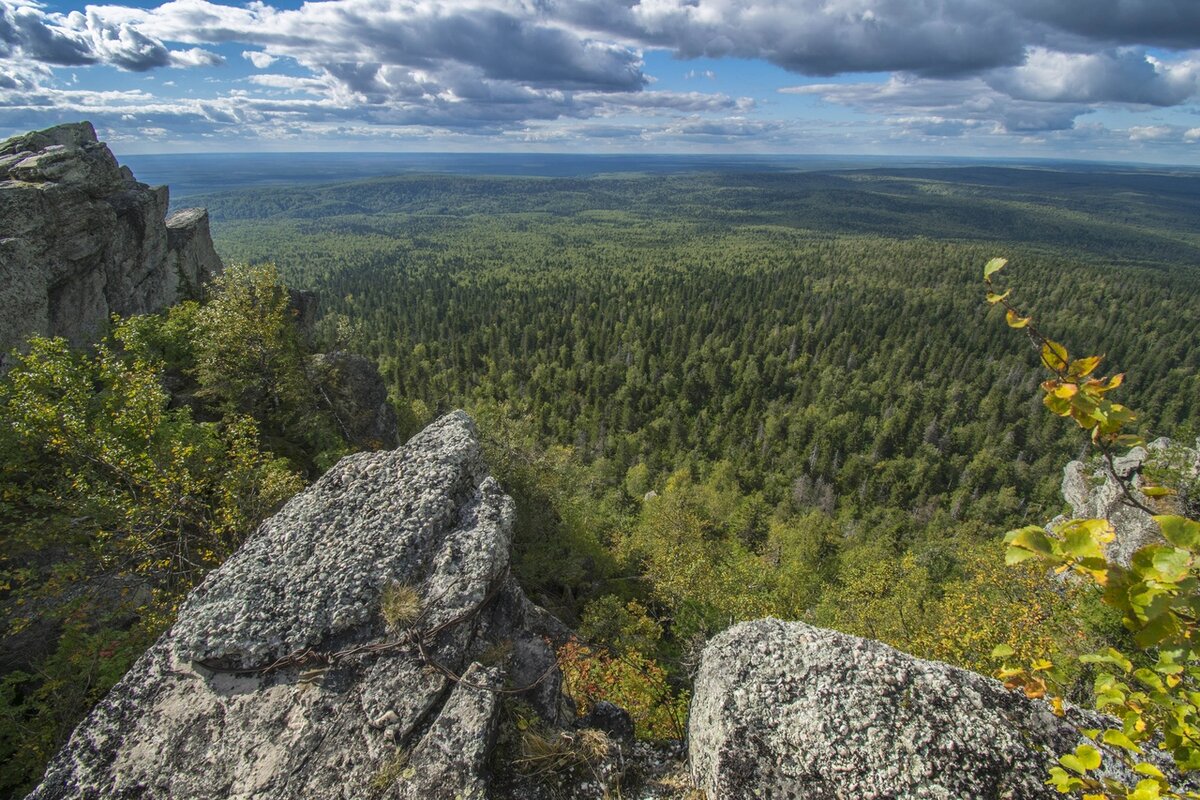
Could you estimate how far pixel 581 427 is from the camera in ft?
354

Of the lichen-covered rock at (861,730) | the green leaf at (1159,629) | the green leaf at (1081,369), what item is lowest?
the lichen-covered rock at (861,730)

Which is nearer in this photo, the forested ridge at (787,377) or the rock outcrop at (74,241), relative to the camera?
the rock outcrop at (74,241)

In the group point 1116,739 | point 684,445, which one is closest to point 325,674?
point 1116,739

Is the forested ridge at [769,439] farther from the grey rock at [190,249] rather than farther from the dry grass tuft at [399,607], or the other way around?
the grey rock at [190,249]

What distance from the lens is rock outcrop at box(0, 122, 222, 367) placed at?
27.3 metres

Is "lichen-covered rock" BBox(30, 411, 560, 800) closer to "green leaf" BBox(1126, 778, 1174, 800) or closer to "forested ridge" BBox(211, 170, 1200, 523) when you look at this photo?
"green leaf" BBox(1126, 778, 1174, 800)

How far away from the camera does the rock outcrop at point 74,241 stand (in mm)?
27328

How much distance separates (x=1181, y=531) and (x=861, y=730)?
753cm

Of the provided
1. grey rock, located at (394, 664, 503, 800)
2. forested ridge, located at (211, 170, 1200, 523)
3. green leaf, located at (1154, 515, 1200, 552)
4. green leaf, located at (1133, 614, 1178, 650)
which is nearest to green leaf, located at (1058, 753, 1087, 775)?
green leaf, located at (1133, 614, 1178, 650)

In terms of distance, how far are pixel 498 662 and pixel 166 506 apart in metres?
11.7

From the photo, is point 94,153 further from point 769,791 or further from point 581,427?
point 581,427

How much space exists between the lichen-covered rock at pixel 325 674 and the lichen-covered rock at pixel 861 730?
4.01 meters

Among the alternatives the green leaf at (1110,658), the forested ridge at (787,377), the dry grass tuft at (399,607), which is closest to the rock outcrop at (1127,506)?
the green leaf at (1110,658)

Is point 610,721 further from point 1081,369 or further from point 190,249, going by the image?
point 190,249
